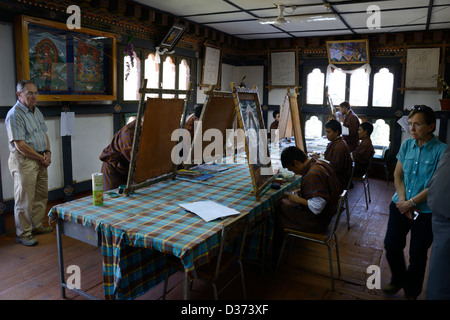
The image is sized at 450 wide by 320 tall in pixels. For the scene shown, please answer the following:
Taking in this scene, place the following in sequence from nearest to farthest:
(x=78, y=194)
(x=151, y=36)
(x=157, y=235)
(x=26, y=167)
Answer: (x=157, y=235)
(x=26, y=167)
(x=78, y=194)
(x=151, y=36)

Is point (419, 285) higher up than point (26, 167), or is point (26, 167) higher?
point (26, 167)

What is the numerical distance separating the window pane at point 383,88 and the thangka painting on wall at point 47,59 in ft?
20.8

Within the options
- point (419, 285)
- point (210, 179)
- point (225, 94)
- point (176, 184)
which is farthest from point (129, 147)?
point (419, 285)

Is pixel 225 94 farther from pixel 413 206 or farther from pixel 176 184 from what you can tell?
pixel 413 206

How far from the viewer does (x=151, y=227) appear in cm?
228

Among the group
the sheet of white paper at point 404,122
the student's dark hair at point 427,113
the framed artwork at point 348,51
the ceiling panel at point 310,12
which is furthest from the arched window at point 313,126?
the student's dark hair at point 427,113

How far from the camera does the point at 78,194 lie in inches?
216

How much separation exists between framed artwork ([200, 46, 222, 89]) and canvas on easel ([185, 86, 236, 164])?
3851mm

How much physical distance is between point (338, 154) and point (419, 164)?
5.40 feet

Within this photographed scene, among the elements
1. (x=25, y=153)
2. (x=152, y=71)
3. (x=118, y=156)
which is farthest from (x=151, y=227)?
(x=152, y=71)

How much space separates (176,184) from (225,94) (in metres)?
1.16

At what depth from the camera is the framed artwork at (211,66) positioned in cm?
791

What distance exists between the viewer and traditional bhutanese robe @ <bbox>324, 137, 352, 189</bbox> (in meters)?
4.29

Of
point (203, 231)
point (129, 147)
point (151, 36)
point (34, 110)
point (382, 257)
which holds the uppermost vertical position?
point (151, 36)
